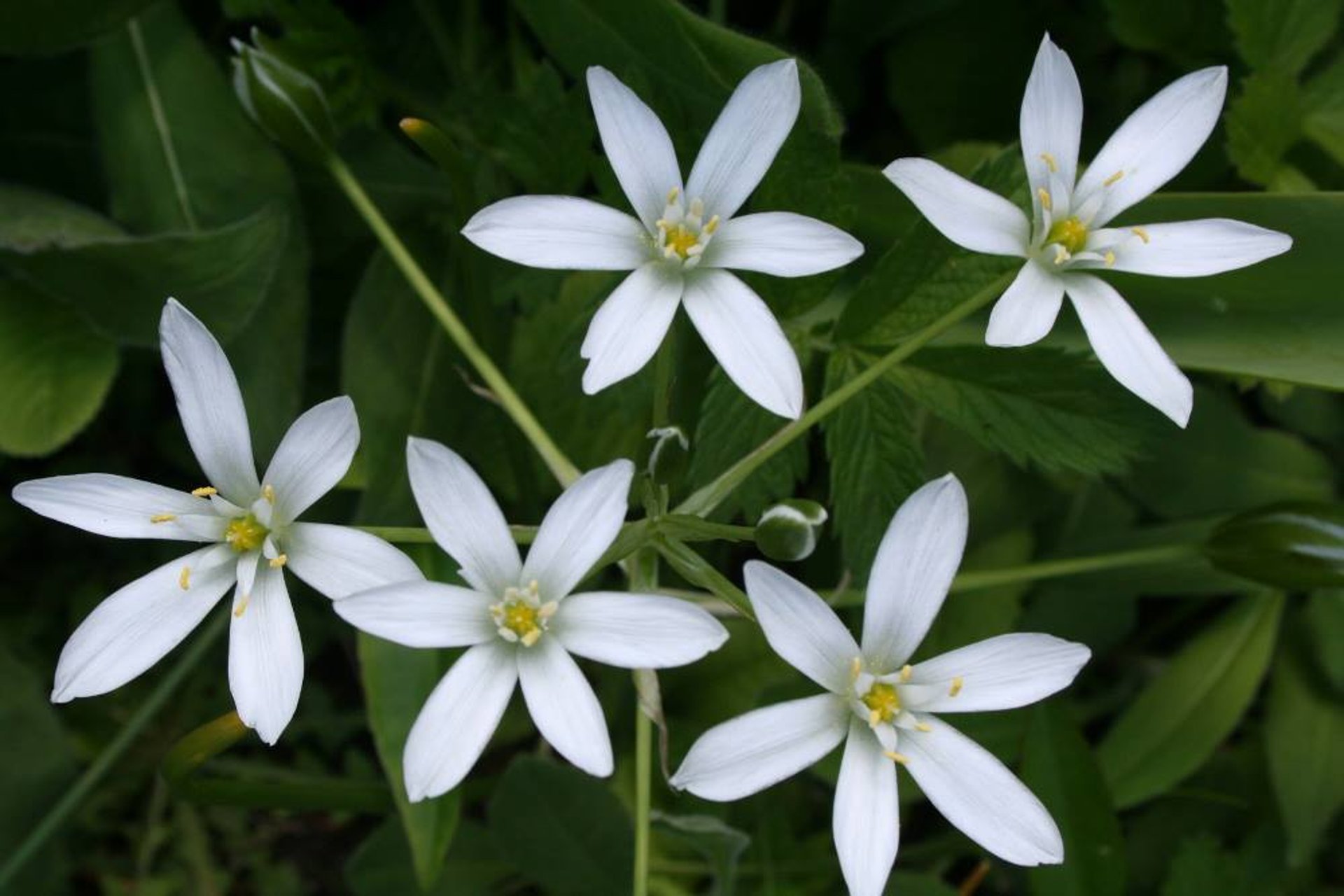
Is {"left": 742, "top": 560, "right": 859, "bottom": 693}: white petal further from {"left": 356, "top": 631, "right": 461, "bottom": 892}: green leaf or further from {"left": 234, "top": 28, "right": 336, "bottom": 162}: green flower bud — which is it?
{"left": 234, "top": 28, "right": 336, "bottom": 162}: green flower bud

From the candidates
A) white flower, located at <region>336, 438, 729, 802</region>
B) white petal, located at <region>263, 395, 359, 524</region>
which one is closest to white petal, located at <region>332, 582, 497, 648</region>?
white flower, located at <region>336, 438, 729, 802</region>

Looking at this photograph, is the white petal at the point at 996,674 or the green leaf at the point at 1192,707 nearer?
the white petal at the point at 996,674

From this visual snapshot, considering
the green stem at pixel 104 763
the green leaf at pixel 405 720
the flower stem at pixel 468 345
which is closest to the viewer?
the flower stem at pixel 468 345

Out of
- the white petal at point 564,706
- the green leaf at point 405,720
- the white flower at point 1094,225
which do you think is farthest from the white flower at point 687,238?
the green leaf at point 405,720

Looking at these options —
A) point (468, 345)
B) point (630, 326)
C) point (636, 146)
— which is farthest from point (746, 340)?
point (468, 345)

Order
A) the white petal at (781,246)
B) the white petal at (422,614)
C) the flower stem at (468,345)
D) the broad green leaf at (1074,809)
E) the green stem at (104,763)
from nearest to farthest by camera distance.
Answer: the white petal at (422,614)
the white petal at (781,246)
the flower stem at (468,345)
the broad green leaf at (1074,809)
the green stem at (104,763)

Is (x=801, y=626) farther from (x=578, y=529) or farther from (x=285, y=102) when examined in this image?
(x=285, y=102)

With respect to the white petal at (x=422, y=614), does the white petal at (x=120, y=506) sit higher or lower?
higher

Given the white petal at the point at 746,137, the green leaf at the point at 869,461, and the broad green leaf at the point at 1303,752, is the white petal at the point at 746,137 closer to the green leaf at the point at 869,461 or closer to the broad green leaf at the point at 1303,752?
the green leaf at the point at 869,461
